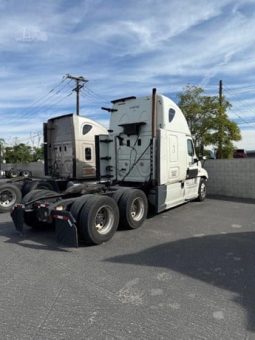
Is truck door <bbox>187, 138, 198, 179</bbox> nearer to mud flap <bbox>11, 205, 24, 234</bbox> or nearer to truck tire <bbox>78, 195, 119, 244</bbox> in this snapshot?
truck tire <bbox>78, 195, 119, 244</bbox>

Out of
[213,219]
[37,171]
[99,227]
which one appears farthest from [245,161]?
[37,171]

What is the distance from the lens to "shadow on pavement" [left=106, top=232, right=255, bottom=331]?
13.8ft

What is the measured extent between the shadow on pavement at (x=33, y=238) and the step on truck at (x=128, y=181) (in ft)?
0.70

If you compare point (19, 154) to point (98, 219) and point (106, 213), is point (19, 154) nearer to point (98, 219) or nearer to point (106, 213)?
point (106, 213)

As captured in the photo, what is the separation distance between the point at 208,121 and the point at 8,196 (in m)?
10.4

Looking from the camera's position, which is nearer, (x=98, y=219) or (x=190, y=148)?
(x=98, y=219)

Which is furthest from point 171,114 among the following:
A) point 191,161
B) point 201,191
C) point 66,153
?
point 66,153

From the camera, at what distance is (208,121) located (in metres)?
15.9

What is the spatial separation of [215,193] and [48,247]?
359 inches

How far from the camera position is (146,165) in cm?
912

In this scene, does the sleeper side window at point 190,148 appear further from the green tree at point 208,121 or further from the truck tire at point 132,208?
the green tree at point 208,121

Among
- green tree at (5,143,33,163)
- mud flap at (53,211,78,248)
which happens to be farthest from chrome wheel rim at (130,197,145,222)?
green tree at (5,143,33,163)

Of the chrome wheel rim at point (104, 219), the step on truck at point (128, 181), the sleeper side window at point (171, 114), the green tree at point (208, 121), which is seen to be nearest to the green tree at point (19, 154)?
the green tree at point (208, 121)

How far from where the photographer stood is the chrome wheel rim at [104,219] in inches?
261
